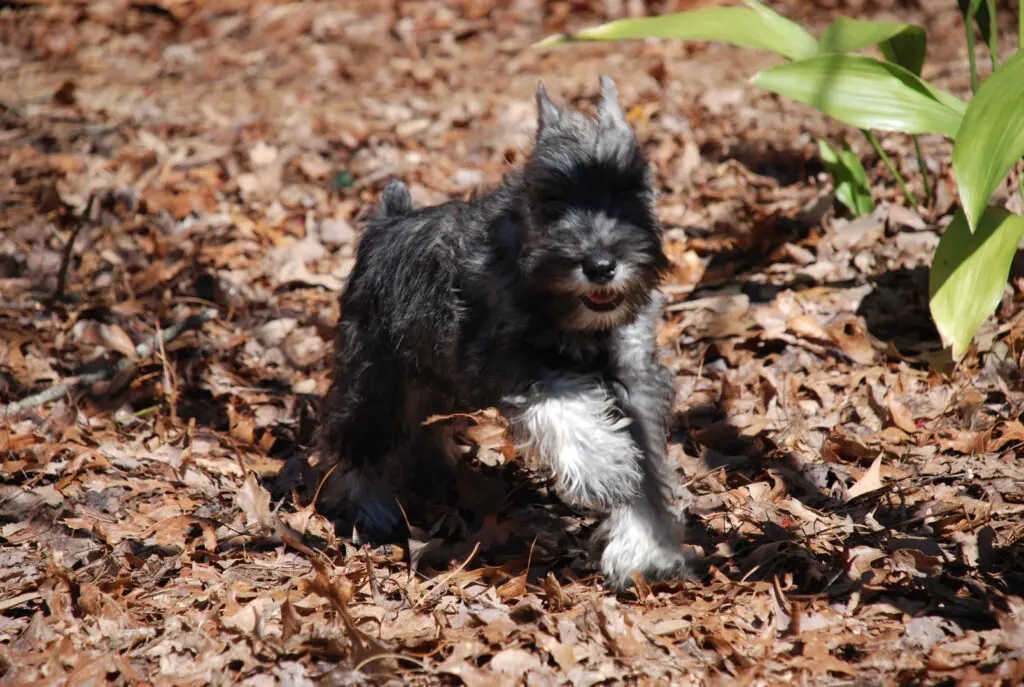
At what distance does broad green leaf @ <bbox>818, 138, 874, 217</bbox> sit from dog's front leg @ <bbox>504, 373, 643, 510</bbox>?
3.27m

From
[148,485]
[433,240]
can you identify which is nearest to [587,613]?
[433,240]

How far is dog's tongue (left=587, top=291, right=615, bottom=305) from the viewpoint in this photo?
4.01 metres

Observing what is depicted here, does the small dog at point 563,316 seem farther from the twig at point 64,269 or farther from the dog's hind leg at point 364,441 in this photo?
the twig at point 64,269

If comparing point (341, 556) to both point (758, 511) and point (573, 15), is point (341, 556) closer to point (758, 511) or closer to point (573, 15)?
point (758, 511)

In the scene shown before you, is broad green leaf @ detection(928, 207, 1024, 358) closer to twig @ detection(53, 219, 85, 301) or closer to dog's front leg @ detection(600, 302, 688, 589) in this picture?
dog's front leg @ detection(600, 302, 688, 589)

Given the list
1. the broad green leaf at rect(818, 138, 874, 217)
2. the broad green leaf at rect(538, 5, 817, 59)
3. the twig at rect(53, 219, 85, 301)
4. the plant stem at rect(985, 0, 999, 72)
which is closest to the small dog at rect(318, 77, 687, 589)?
the broad green leaf at rect(538, 5, 817, 59)

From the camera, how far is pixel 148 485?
17.0 ft

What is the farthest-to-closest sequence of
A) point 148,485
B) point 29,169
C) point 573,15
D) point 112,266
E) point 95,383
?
point 573,15, point 29,169, point 112,266, point 95,383, point 148,485

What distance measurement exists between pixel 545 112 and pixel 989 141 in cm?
203

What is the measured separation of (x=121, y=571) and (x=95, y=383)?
7.03 ft

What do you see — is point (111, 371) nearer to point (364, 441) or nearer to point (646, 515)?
point (364, 441)

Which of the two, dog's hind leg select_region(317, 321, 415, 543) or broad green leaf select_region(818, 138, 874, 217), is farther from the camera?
broad green leaf select_region(818, 138, 874, 217)

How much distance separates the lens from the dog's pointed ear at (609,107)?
4.40 metres

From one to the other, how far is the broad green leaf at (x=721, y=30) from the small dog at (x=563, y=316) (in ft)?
3.30
